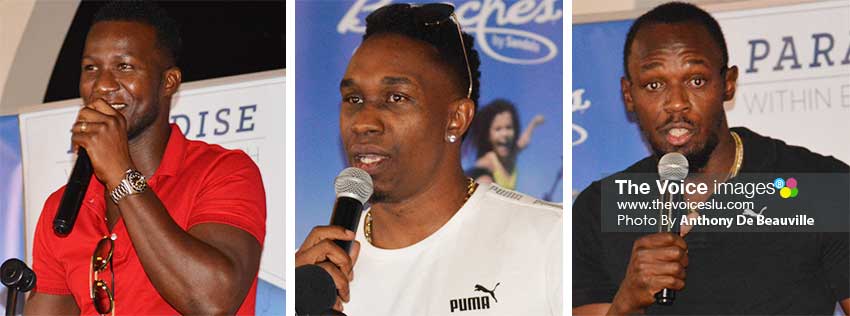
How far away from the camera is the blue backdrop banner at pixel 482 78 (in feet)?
13.3

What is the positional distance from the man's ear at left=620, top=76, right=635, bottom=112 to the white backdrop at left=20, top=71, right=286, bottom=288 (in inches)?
49.1

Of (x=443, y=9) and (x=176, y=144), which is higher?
(x=443, y=9)

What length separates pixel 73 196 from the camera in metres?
3.52

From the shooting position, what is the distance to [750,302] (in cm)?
378

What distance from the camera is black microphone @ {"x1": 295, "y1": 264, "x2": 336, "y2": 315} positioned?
329 cm

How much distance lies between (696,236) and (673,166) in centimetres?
24

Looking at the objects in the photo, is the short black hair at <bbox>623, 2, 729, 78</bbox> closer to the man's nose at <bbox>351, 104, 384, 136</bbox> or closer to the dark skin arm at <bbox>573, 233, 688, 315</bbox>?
the dark skin arm at <bbox>573, 233, 688, 315</bbox>

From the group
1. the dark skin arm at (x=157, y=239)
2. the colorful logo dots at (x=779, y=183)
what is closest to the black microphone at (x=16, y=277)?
the dark skin arm at (x=157, y=239)

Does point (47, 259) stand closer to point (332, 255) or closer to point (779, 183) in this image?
point (332, 255)

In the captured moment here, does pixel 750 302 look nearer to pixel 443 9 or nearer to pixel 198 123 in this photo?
pixel 443 9

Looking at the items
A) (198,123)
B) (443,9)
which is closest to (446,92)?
(443,9)

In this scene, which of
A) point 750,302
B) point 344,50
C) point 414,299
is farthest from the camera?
point 344,50

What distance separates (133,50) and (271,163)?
0.66 m

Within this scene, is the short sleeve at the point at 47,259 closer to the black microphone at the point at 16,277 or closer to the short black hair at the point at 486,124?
the black microphone at the point at 16,277
